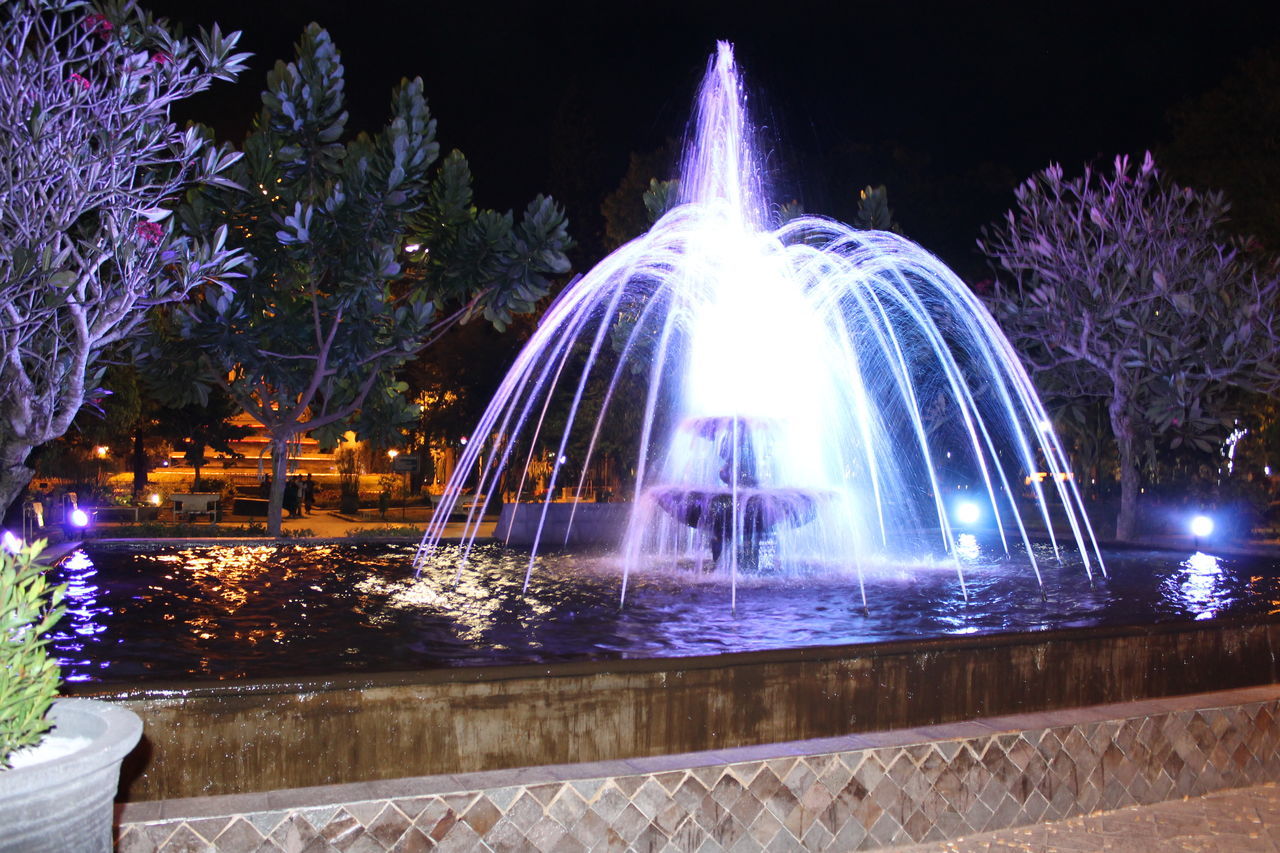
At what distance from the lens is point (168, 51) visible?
797 cm

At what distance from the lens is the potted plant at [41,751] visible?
9.48 feet

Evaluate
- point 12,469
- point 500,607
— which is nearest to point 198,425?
point 12,469

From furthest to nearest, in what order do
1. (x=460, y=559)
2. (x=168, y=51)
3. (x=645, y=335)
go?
(x=645, y=335) < (x=460, y=559) < (x=168, y=51)

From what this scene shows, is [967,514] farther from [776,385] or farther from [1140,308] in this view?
[776,385]

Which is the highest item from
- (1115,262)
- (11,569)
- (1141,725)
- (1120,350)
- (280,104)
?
(280,104)

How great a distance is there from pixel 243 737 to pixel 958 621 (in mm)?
5679

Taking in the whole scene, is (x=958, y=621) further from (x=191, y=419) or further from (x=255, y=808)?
(x=191, y=419)

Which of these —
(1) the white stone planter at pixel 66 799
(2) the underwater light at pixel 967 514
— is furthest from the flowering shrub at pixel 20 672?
(2) the underwater light at pixel 967 514

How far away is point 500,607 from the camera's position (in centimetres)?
893

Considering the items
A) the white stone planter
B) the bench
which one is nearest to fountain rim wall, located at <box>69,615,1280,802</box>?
the white stone planter

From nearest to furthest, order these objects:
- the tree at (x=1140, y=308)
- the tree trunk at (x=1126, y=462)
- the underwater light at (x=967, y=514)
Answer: the tree at (x=1140, y=308), the tree trunk at (x=1126, y=462), the underwater light at (x=967, y=514)

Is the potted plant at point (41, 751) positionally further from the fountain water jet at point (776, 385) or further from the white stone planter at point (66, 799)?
the fountain water jet at point (776, 385)

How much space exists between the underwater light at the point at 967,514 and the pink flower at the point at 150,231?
59.8 ft

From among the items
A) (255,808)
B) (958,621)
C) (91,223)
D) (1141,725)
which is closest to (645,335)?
(91,223)
